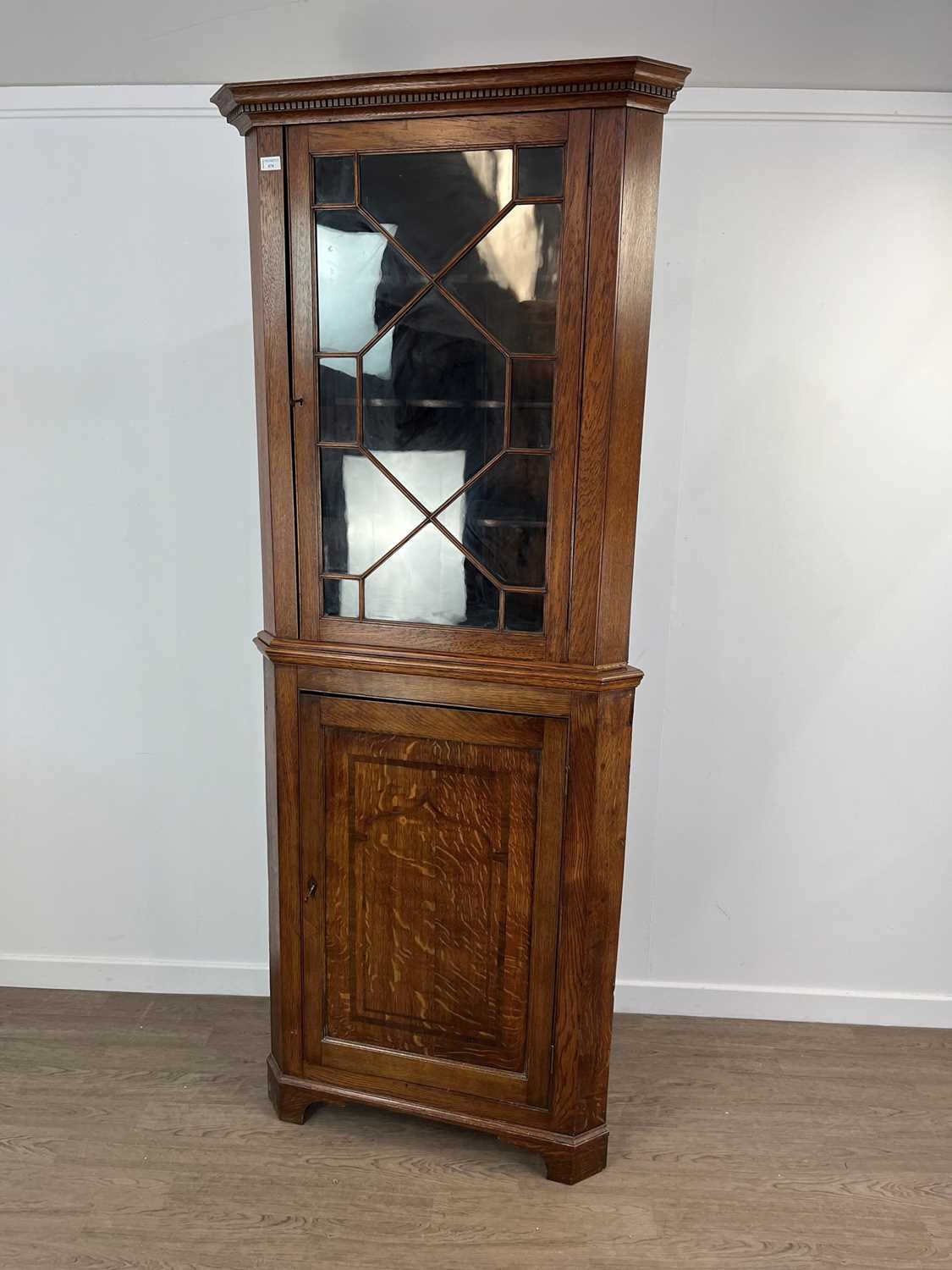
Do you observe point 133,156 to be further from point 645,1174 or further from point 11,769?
point 645,1174

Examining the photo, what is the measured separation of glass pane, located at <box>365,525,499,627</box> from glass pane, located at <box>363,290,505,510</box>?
88 millimetres

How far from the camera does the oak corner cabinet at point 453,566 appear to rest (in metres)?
1.59

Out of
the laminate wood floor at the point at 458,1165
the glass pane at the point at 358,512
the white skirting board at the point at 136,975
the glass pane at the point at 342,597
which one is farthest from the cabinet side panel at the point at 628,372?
the white skirting board at the point at 136,975

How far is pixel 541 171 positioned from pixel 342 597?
0.83m

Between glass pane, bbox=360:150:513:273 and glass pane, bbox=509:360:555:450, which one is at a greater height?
glass pane, bbox=360:150:513:273

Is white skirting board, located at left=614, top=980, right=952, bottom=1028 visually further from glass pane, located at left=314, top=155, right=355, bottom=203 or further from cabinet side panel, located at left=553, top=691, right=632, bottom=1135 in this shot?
glass pane, located at left=314, top=155, right=355, bottom=203

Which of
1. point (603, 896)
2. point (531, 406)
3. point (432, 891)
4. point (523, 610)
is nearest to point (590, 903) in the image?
point (603, 896)

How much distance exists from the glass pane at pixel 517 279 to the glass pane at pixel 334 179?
0.78 feet

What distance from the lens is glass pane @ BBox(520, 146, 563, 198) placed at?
1559mm

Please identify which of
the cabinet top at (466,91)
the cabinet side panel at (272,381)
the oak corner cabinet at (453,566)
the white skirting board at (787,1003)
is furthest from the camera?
the white skirting board at (787,1003)

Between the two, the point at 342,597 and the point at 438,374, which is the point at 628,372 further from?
the point at 342,597

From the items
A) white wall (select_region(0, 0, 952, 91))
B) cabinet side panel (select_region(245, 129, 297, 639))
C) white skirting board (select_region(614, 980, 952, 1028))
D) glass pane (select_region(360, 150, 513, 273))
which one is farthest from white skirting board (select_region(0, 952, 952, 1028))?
white wall (select_region(0, 0, 952, 91))

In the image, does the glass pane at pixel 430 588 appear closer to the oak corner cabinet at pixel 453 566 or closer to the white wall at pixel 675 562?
the oak corner cabinet at pixel 453 566

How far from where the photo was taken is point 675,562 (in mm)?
2264
